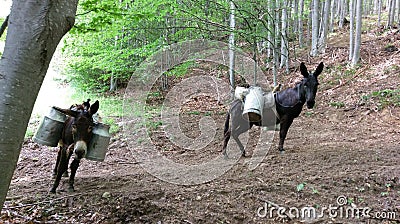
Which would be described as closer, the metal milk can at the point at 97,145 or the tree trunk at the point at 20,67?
the tree trunk at the point at 20,67

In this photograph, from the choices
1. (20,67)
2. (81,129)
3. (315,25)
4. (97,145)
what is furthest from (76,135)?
(315,25)

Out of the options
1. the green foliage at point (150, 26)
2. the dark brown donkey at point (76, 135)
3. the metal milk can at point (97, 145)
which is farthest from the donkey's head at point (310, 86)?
the dark brown donkey at point (76, 135)

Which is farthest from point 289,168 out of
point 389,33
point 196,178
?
point 389,33

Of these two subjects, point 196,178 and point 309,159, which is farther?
point 309,159

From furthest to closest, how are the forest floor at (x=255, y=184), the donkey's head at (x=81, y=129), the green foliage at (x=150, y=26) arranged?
1. the green foliage at (x=150, y=26)
2. the donkey's head at (x=81, y=129)
3. the forest floor at (x=255, y=184)

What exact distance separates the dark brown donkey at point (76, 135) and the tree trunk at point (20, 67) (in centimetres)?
245

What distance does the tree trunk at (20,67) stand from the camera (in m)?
2.17

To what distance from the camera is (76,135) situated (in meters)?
4.71

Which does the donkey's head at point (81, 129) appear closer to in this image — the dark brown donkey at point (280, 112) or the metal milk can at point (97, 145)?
the metal milk can at point (97, 145)

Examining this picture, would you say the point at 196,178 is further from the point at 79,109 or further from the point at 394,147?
the point at 394,147

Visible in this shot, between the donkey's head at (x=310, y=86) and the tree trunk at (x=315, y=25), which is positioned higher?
the tree trunk at (x=315, y=25)

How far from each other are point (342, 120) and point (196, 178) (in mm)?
6448

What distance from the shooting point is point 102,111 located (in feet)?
46.2

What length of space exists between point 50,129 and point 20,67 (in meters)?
3.15
